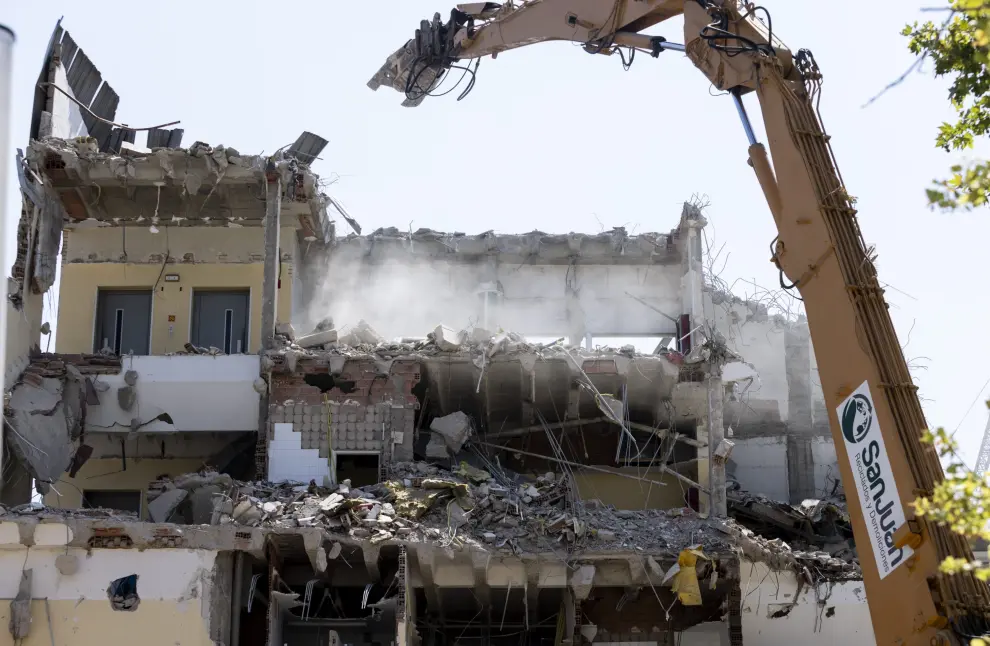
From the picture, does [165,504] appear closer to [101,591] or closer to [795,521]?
[101,591]

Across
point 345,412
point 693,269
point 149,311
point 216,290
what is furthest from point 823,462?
point 149,311

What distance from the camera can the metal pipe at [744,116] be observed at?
50.2 feet

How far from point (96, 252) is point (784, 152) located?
48.4ft

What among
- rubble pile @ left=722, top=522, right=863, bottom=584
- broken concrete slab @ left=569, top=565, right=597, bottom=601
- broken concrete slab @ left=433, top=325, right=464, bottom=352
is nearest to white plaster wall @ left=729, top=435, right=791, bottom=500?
rubble pile @ left=722, top=522, right=863, bottom=584

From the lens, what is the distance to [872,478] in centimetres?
1277

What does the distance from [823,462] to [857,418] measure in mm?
15245

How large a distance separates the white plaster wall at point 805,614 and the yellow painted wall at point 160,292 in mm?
10022

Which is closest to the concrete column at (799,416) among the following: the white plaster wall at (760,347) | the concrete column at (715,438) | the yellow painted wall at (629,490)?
the white plaster wall at (760,347)

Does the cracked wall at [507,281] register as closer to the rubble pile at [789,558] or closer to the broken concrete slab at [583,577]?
the rubble pile at [789,558]

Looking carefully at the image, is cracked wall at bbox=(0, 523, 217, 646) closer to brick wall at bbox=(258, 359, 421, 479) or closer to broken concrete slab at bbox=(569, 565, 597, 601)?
brick wall at bbox=(258, 359, 421, 479)

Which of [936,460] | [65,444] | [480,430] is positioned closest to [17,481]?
[65,444]

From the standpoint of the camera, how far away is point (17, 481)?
22.0 m

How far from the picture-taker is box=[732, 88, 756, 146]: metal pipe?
1531 cm

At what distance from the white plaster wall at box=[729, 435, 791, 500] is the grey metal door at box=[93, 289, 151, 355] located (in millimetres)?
11676
